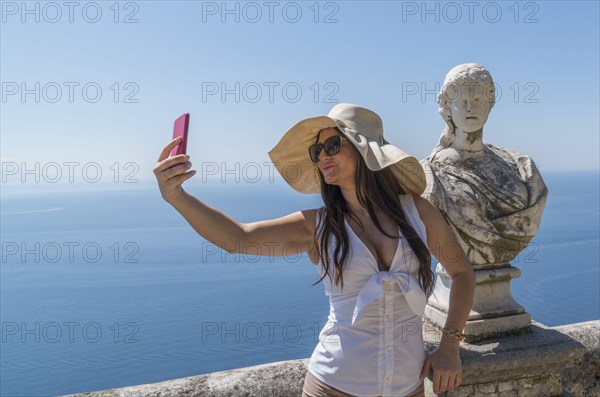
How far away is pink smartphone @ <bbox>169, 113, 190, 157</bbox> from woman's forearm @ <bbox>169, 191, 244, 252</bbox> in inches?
6.3

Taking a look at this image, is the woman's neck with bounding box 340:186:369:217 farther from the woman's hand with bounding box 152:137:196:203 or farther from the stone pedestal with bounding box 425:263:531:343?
the stone pedestal with bounding box 425:263:531:343

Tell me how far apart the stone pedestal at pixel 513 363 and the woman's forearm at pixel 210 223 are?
49.5 inches

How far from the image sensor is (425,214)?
212 centimetres

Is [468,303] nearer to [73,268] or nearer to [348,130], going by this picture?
[348,130]

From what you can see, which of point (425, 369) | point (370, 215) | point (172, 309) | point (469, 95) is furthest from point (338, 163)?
point (172, 309)

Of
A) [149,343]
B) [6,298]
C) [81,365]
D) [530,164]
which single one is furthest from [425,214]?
[6,298]

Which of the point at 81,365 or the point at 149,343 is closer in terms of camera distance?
the point at 81,365

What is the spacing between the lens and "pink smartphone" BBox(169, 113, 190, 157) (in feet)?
5.56

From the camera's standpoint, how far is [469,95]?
2627 mm

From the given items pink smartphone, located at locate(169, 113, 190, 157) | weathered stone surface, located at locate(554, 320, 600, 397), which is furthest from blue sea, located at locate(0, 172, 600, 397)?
pink smartphone, located at locate(169, 113, 190, 157)

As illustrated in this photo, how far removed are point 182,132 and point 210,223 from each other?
1.17 ft

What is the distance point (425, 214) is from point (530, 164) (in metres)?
1.07

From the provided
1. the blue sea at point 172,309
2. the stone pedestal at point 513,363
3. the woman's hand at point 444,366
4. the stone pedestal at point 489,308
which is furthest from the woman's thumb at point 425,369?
the blue sea at point 172,309

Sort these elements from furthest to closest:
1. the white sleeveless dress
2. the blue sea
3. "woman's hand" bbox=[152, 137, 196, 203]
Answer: the blue sea < the white sleeveless dress < "woman's hand" bbox=[152, 137, 196, 203]
